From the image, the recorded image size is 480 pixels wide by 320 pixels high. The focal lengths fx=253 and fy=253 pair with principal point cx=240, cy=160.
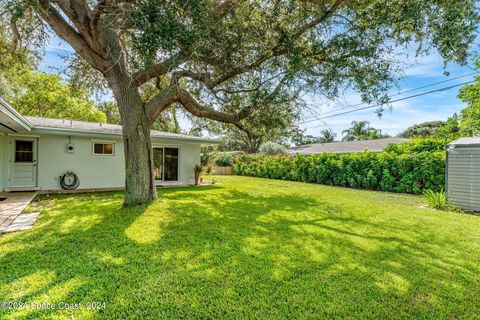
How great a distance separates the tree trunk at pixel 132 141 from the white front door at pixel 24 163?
18.7ft

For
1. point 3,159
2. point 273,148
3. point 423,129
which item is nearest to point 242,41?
point 3,159

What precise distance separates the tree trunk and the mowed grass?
810 millimetres

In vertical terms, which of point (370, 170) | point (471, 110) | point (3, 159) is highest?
point (471, 110)

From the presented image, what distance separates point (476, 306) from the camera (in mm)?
2768

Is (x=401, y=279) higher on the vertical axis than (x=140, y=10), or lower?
lower

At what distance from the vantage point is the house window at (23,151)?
10.1m

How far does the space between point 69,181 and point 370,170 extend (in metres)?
13.7

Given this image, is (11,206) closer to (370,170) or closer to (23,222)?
(23,222)

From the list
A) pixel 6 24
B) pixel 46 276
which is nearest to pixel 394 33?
pixel 46 276

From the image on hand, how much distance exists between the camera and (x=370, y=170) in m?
12.4

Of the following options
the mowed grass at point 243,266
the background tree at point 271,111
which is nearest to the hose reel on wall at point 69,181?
the mowed grass at point 243,266

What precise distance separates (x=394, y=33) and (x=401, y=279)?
213 inches

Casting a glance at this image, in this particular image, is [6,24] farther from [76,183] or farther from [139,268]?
[139,268]

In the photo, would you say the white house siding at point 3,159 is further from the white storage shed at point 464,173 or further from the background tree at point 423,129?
the background tree at point 423,129
